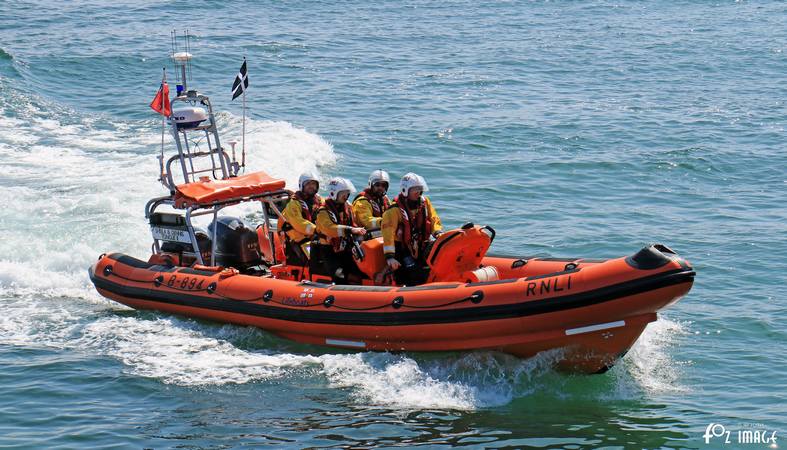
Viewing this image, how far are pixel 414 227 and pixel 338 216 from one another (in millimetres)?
657

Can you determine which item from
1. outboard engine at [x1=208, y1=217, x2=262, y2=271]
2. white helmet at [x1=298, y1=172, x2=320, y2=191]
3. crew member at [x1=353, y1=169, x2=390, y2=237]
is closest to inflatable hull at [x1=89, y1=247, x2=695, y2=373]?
outboard engine at [x1=208, y1=217, x2=262, y2=271]

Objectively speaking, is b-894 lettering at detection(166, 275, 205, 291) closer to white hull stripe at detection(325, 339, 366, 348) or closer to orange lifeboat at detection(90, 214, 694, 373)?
orange lifeboat at detection(90, 214, 694, 373)

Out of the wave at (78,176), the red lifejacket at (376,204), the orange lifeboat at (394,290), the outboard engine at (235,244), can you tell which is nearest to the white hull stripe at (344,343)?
the orange lifeboat at (394,290)

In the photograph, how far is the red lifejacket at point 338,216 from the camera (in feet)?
29.6

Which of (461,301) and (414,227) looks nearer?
(461,301)

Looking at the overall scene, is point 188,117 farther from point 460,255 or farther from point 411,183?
point 460,255

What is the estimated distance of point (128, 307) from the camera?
1005 centimetres

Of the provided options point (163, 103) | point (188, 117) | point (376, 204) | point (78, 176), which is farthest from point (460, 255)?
point (78, 176)

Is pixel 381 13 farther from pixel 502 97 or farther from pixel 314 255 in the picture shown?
pixel 314 255

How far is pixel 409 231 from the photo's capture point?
8.82 meters

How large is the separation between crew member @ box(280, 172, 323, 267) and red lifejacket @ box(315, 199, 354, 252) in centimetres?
17

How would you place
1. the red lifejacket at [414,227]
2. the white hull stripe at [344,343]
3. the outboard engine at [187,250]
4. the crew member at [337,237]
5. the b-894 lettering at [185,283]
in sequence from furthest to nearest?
the outboard engine at [187,250] → the b-894 lettering at [185,283] → the crew member at [337,237] → the red lifejacket at [414,227] → the white hull stripe at [344,343]

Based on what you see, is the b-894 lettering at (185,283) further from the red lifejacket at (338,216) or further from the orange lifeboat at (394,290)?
the red lifejacket at (338,216)

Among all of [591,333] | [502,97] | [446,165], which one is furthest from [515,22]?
[591,333]
